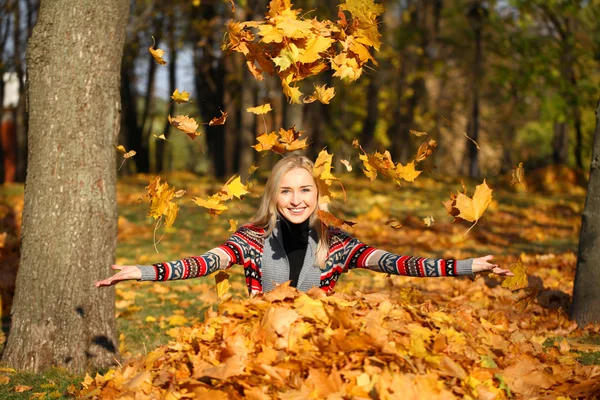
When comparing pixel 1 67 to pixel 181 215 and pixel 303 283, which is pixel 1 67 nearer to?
pixel 181 215

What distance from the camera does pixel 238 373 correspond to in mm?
3283

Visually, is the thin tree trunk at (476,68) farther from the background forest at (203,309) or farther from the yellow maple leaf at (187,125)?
the yellow maple leaf at (187,125)

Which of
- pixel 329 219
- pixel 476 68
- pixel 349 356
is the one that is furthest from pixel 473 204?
pixel 476 68

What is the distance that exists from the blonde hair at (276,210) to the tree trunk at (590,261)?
2.65 meters

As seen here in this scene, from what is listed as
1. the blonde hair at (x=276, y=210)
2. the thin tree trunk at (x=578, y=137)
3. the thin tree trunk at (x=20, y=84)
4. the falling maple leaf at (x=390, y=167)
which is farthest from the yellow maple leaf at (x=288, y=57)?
the thin tree trunk at (x=578, y=137)

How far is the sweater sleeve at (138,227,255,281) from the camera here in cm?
385

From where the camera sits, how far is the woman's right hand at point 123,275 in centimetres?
368

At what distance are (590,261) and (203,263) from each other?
3.41 meters

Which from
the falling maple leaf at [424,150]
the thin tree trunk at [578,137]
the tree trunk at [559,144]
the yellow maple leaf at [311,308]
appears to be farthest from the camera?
the tree trunk at [559,144]

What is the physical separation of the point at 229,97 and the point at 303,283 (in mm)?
16338

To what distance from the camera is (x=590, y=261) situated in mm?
6016

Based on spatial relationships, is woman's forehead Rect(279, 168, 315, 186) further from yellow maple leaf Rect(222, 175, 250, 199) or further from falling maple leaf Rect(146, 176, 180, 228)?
falling maple leaf Rect(146, 176, 180, 228)

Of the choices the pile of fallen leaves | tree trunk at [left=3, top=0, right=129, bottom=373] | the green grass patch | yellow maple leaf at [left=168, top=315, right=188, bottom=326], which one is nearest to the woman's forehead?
the pile of fallen leaves

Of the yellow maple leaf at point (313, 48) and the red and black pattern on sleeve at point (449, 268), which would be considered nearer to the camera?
the red and black pattern on sleeve at point (449, 268)
